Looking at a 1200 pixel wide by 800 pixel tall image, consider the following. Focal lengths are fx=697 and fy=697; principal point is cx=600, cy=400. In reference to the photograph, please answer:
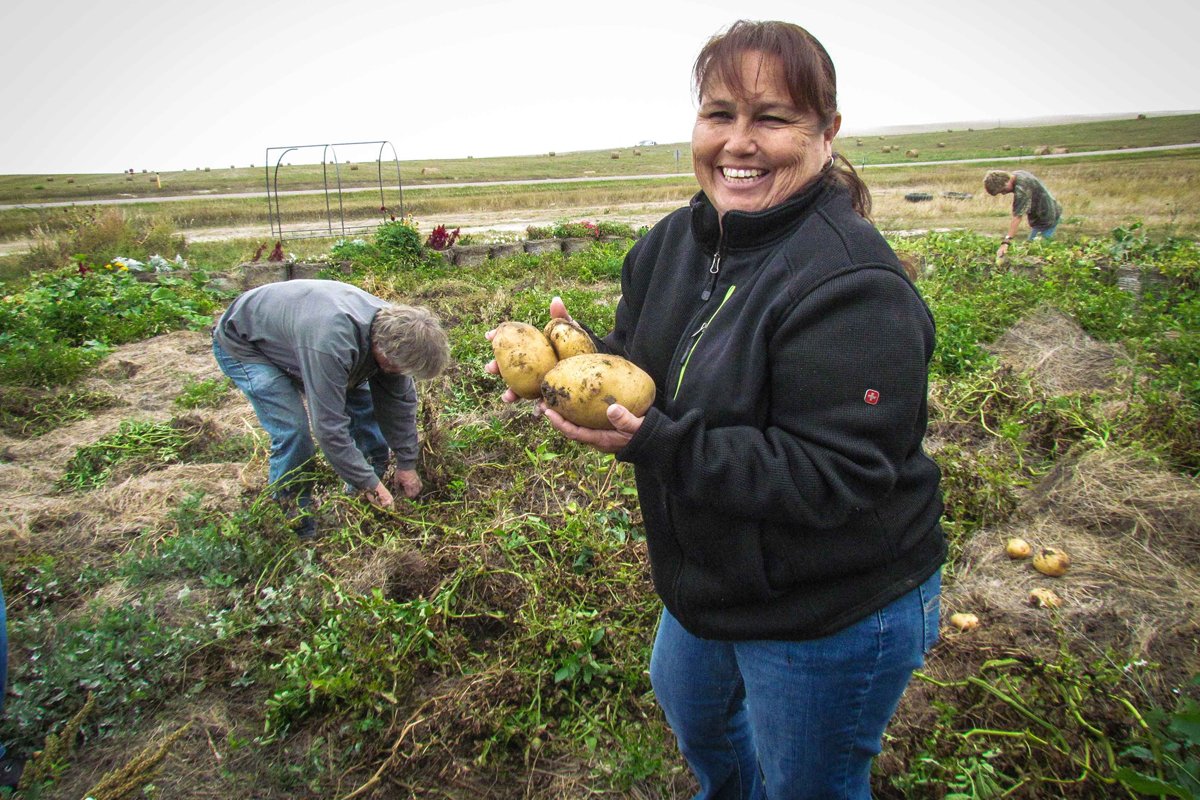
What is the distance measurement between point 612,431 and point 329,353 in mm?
2235

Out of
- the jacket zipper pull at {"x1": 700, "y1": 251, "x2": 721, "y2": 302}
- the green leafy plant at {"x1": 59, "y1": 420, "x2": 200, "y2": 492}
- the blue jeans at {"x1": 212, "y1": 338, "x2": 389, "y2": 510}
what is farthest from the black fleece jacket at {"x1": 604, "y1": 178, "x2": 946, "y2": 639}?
the green leafy plant at {"x1": 59, "y1": 420, "x2": 200, "y2": 492}

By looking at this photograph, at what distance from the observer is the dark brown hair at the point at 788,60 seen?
4.18 ft

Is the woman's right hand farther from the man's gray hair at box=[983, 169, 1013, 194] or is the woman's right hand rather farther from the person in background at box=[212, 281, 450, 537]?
the man's gray hair at box=[983, 169, 1013, 194]

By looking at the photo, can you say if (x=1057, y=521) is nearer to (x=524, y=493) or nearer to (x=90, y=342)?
(x=524, y=493)

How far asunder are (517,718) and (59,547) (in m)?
2.82

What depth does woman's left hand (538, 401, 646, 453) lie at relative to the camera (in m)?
1.22

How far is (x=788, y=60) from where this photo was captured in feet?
4.17

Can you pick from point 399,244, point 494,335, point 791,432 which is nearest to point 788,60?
point 791,432

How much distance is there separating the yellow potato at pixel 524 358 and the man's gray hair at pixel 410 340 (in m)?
1.49

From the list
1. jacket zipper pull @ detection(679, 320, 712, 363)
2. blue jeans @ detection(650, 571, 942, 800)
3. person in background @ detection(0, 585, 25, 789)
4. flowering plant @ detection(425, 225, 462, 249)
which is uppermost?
flowering plant @ detection(425, 225, 462, 249)

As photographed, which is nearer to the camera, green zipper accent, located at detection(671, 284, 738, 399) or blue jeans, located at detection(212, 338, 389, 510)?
green zipper accent, located at detection(671, 284, 738, 399)

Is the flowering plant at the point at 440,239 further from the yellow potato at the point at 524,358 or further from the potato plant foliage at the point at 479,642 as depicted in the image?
the yellow potato at the point at 524,358

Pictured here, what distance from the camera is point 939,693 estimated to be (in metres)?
2.44

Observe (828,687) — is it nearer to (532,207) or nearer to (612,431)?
(612,431)
